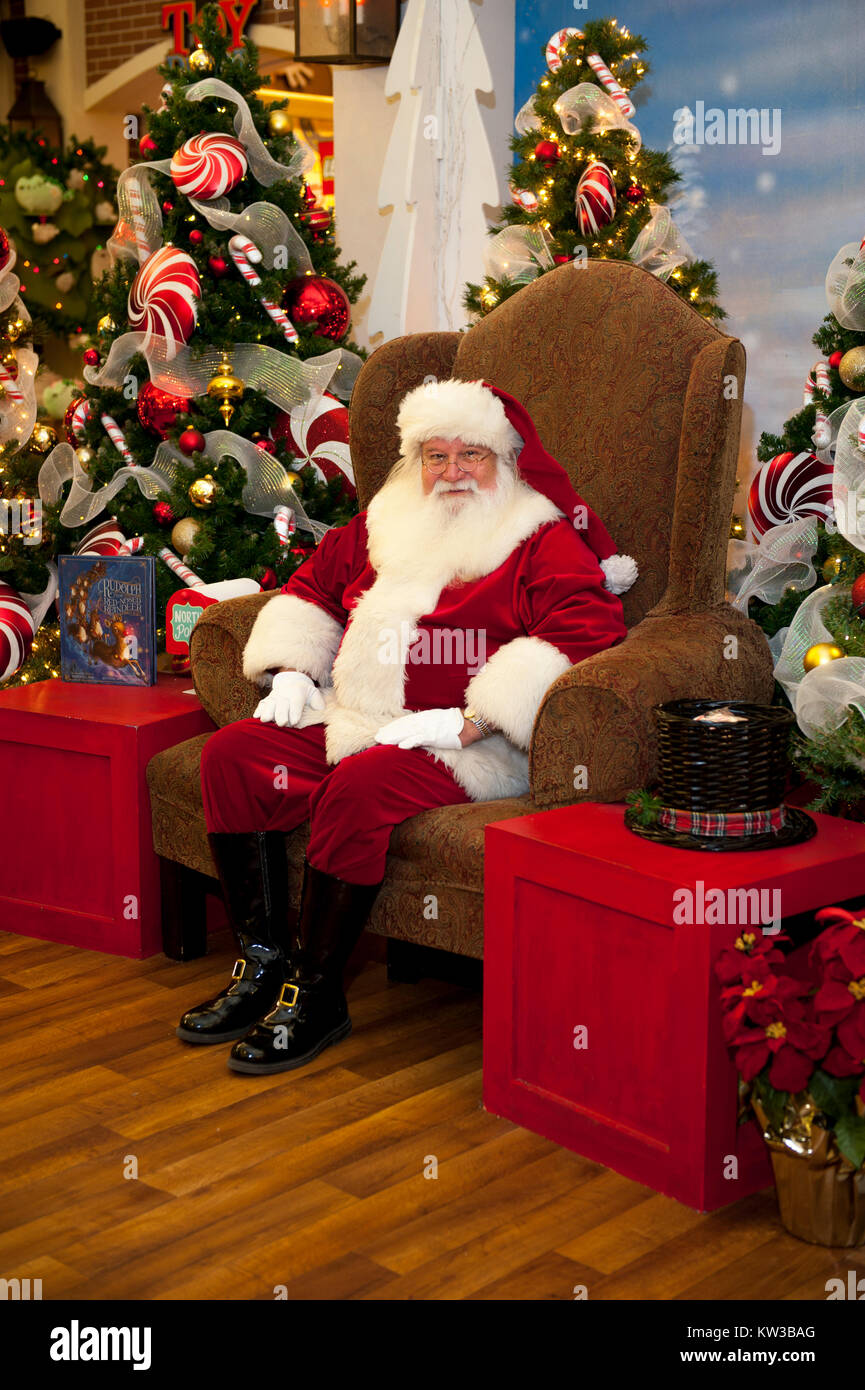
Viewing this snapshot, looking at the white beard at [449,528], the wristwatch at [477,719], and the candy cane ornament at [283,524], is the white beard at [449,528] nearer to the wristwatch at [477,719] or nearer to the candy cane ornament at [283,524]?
the wristwatch at [477,719]

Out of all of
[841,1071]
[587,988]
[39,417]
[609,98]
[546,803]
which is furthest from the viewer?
[39,417]

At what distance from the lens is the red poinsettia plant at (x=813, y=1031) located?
1.99 meters

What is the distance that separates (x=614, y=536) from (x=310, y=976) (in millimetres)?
1095

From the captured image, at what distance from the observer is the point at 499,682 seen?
8.69 ft

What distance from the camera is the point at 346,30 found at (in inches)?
181

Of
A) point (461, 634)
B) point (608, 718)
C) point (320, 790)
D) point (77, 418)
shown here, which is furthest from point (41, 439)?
point (608, 718)

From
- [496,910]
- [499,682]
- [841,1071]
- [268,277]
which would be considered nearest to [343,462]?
[268,277]

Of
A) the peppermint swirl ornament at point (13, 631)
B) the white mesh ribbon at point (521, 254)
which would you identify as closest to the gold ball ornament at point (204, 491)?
the peppermint swirl ornament at point (13, 631)

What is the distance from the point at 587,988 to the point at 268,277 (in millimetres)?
2290

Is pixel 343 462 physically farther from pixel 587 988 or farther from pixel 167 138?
pixel 587 988

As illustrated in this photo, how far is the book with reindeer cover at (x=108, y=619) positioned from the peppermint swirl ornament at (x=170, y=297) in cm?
66

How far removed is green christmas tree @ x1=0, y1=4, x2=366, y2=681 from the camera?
379cm

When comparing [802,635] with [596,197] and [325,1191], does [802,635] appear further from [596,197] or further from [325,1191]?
[596,197]

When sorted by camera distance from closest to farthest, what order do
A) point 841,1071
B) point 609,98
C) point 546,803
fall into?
point 841,1071
point 546,803
point 609,98
